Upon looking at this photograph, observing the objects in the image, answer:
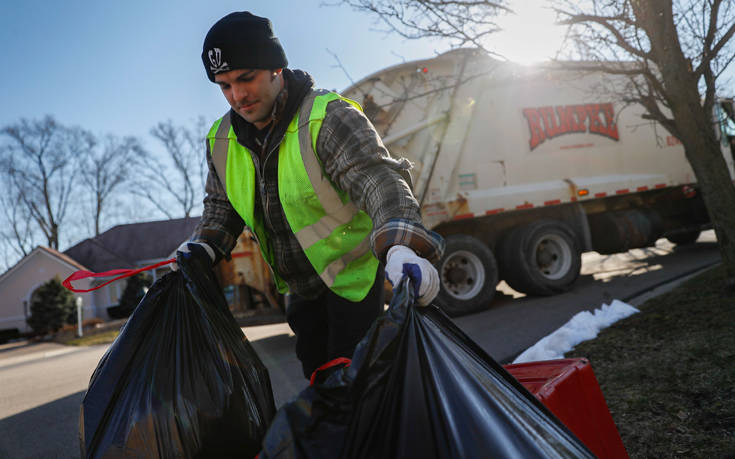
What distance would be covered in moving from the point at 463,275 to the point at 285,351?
227 cm

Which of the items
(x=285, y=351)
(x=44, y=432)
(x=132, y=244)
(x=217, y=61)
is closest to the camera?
(x=217, y=61)

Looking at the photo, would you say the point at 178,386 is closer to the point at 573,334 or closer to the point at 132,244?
the point at 573,334

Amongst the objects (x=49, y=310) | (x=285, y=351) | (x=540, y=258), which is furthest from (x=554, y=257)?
(x=49, y=310)

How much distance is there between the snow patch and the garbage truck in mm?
1949

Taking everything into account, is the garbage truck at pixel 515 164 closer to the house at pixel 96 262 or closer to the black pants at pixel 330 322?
the black pants at pixel 330 322

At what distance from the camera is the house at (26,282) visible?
21.5 m

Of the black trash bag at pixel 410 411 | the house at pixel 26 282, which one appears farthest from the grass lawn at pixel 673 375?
the house at pixel 26 282

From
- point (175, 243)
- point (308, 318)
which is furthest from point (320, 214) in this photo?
point (175, 243)

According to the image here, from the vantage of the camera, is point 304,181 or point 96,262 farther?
point 96,262

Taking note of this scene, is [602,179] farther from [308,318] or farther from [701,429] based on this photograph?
[308,318]

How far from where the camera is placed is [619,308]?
Answer: 3.82m

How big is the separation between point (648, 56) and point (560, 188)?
281 cm

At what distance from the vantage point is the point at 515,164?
6.28 meters

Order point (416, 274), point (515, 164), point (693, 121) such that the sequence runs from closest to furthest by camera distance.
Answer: point (416, 274) → point (693, 121) → point (515, 164)
